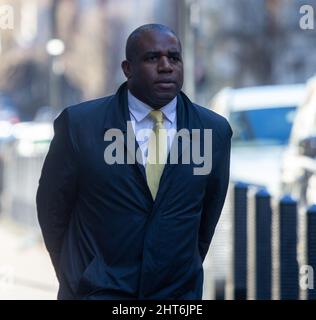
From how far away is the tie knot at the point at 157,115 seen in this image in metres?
5.47

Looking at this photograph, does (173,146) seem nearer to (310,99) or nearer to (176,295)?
(176,295)

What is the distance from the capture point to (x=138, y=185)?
17.6ft

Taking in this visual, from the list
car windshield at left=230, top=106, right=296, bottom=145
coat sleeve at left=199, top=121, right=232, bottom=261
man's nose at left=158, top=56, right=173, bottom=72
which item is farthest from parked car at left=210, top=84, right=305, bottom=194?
man's nose at left=158, top=56, right=173, bottom=72

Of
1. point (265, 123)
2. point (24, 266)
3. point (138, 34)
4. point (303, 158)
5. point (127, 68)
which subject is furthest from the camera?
point (265, 123)

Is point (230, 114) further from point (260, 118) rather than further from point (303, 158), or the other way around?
point (303, 158)

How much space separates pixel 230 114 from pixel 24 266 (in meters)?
2.81

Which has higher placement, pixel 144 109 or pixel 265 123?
pixel 265 123

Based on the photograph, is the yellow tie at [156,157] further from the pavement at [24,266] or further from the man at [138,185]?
the pavement at [24,266]

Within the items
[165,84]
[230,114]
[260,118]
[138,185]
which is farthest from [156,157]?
[260,118]

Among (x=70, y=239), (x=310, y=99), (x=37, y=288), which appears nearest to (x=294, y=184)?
(x=310, y=99)

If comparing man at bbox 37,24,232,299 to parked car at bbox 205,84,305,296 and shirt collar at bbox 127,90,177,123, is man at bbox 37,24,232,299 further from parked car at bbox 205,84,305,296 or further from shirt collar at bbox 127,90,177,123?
parked car at bbox 205,84,305,296

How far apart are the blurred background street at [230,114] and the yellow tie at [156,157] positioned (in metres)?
2.72

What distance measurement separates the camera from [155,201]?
5371mm

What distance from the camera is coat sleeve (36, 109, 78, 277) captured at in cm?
555
